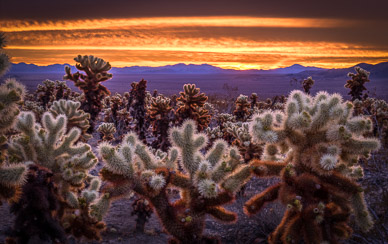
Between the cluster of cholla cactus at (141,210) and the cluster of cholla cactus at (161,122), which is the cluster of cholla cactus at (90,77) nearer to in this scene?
the cluster of cholla cactus at (161,122)

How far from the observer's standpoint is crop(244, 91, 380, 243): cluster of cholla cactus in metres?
3.53

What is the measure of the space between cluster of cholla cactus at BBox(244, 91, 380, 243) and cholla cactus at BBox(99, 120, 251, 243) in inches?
12.8

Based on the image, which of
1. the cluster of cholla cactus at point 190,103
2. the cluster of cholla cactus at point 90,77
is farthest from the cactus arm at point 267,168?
the cluster of cholla cactus at point 90,77

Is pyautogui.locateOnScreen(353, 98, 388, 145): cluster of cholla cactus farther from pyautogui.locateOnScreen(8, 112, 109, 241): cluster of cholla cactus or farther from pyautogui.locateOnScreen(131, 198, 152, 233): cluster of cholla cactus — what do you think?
pyautogui.locateOnScreen(8, 112, 109, 241): cluster of cholla cactus

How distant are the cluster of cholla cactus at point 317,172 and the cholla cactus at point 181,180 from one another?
33 cm

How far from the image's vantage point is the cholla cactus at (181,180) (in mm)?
3693

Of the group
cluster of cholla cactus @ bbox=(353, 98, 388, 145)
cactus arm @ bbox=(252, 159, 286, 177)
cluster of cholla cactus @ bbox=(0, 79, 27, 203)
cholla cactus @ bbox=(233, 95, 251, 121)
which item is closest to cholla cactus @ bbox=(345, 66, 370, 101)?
cluster of cholla cactus @ bbox=(353, 98, 388, 145)

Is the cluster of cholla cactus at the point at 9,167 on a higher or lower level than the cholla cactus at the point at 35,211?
higher

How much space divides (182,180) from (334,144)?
1.70m

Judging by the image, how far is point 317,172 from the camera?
3693 millimetres

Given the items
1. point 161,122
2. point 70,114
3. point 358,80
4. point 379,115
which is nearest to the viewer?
point 70,114

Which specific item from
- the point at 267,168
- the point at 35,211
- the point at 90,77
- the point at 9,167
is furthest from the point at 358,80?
the point at 9,167

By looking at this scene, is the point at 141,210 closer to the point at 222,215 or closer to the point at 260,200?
the point at 222,215

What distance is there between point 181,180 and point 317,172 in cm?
150
